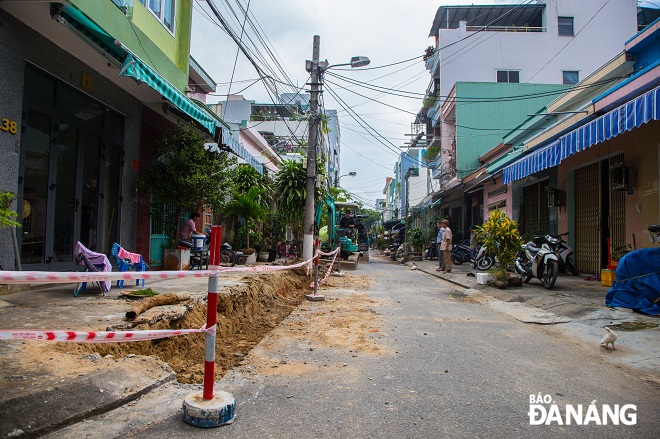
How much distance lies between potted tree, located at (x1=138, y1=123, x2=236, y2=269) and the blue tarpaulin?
25.7ft

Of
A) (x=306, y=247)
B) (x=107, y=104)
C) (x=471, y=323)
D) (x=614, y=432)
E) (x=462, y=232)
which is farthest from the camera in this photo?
(x=462, y=232)

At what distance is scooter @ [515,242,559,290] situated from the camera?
8820 mm

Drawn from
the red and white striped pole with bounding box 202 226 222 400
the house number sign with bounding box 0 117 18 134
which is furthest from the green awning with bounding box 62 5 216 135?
the red and white striped pole with bounding box 202 226 222 400

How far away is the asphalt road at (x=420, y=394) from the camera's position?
8.71ft

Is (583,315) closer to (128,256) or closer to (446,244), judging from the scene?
(128,256)

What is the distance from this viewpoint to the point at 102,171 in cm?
843

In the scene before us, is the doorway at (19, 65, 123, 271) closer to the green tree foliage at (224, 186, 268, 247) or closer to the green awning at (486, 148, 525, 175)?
the green tree foliage at (224, 186, 268, 247)

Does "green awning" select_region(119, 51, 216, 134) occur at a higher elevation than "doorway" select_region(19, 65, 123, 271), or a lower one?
higher

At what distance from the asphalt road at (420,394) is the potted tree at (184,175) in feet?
18.4

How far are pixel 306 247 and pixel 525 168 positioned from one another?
6642mm

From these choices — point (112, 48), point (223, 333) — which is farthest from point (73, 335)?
point (112, 48)

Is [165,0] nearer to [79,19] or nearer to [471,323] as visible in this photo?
[79,19]

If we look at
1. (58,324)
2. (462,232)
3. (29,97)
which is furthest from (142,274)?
(462,232)

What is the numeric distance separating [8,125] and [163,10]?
5.32 metres
